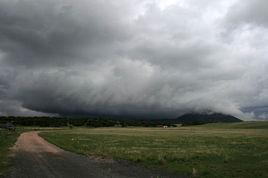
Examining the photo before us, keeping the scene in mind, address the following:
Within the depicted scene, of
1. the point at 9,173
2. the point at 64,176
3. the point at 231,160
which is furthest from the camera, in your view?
the point at 231,160

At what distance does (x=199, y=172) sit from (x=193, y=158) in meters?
8.46

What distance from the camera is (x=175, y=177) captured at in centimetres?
2181

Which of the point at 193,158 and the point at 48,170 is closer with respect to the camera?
the point at 48,170

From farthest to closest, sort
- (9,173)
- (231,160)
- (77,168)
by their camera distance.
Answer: (231,160)
(77,168)
(9,173)

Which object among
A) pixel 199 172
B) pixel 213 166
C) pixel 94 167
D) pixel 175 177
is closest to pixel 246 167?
pixel 213 166

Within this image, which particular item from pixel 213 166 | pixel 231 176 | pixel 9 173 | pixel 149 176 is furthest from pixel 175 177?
pixel 9 173

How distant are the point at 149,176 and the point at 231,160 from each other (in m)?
11.1

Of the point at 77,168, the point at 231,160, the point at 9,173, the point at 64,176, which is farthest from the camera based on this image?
the point at 231,160

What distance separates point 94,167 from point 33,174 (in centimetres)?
486

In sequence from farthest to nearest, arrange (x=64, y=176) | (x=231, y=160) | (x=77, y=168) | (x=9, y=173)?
(x=231, y=160), (x=77, y=168), (x=9, y=173), (x=64, y=176)

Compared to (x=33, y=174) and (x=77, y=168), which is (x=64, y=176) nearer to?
(x=33, y=174)

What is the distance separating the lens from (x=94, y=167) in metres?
26.0

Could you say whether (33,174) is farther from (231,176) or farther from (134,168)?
(231,176)

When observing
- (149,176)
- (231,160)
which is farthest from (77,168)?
(231,160)
